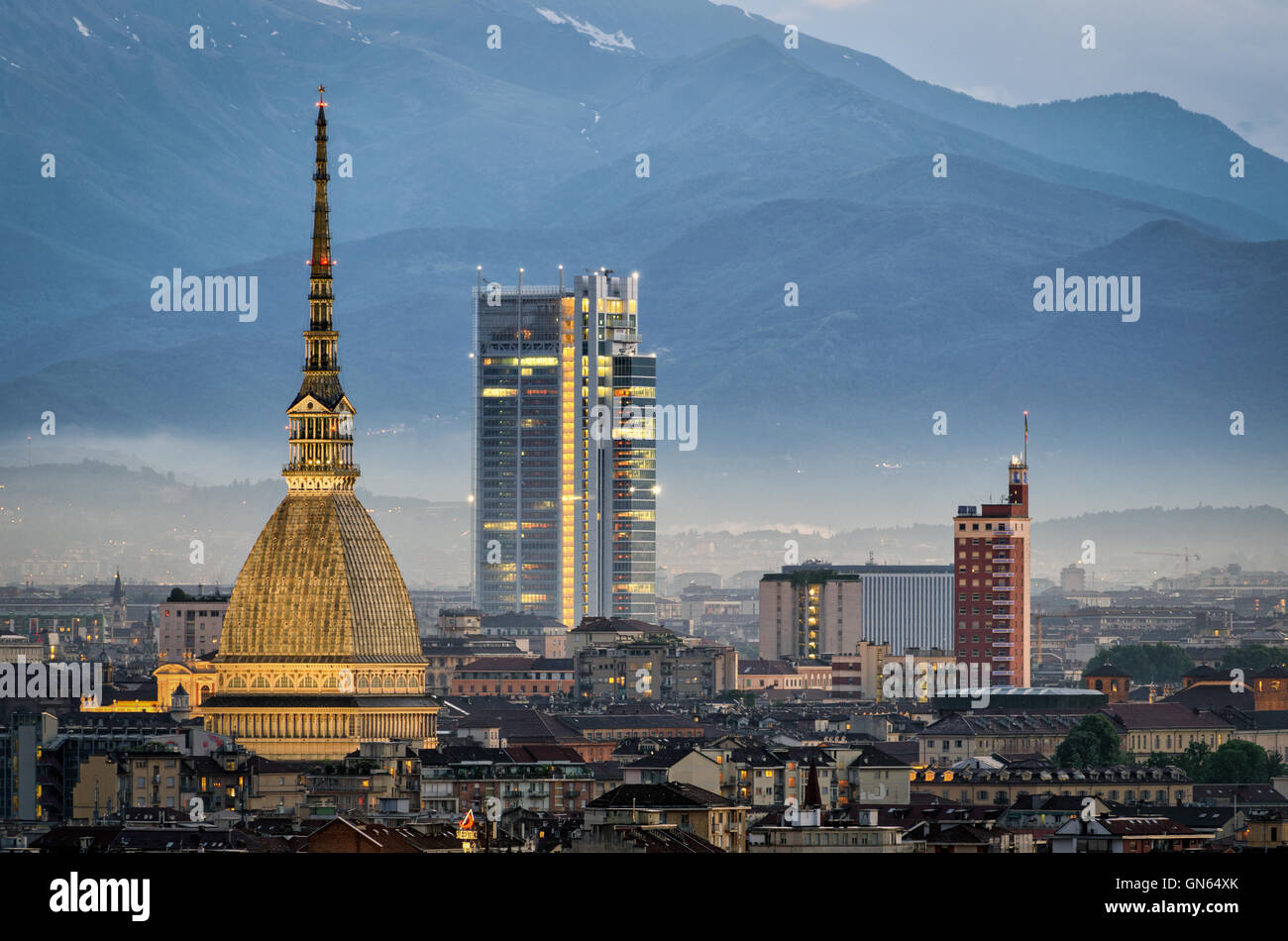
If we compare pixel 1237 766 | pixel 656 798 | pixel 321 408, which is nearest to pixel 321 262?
pixel 321 408

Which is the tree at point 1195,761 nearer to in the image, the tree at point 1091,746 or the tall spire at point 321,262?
the tree at point 1091,746

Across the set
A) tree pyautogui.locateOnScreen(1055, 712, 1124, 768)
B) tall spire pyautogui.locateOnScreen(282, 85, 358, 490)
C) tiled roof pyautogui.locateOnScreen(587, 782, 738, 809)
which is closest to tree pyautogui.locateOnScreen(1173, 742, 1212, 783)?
tree pyautogui.locateOnScreen(1055, 712, 1124, 768)

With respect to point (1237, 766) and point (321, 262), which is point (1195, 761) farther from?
point (321, 262)

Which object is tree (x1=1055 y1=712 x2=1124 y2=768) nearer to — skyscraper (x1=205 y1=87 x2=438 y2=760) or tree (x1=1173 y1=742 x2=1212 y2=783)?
tree (x1=1173 y1=742 x2=1212 y2=783)

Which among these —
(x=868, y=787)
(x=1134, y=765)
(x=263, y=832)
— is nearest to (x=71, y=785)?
(x=868, y=787)

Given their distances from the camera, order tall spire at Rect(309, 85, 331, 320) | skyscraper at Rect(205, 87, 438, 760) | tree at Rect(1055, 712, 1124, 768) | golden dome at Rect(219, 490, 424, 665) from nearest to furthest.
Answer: skyscraper at Rect(205, 87, 438, 760), golden dome at Rect(219, 490, 424, 665), tall spire at Rect(309, 85, 331, 320), tree at Rect(1055, 712, 1124, 768)

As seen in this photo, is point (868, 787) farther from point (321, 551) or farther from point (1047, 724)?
point (1047, 724)

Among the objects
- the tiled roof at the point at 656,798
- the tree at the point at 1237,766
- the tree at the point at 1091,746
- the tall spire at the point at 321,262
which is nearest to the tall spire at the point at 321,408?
the tall spire at the point at 321,262

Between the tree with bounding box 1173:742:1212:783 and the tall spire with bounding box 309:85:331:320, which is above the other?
the tall spire with bounding box 309:85:331:320
